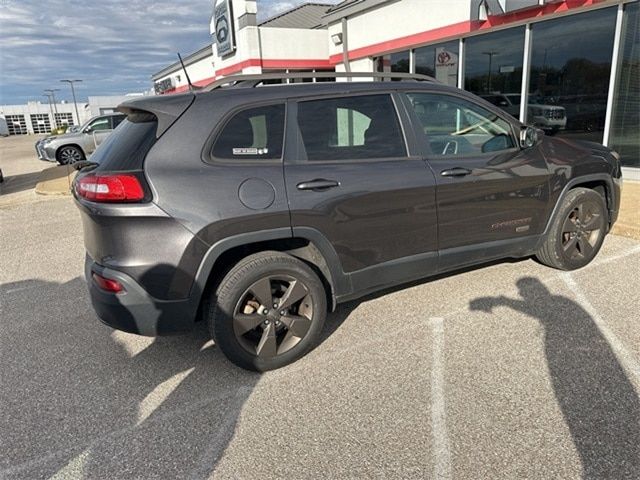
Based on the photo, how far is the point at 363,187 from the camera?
3090 millimetres

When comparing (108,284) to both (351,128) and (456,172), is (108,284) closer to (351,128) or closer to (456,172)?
(351,128)

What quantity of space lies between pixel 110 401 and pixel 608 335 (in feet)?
11.1

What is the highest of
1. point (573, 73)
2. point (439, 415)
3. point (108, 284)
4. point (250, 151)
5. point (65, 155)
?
point (573, 73)

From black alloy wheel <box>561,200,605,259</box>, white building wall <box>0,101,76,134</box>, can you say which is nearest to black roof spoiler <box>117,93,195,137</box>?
black alloy wheel <box>561,200,605,259</box>

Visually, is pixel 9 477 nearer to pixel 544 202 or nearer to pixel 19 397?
pixel 19 397

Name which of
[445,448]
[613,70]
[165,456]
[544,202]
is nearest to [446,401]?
[445,448]

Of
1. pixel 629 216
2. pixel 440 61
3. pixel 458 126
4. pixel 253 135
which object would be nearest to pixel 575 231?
pixel 458 126

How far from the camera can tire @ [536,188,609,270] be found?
162 inches

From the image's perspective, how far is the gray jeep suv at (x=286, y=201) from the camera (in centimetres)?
266

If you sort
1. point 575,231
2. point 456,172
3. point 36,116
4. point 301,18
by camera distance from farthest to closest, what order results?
point 36,116 < point 301,18 < point 575,231 < point 456,172

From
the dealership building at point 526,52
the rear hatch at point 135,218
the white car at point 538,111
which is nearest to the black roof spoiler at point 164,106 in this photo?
the rear hatch at point 135,218

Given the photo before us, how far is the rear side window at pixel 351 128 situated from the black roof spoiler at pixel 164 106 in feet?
2.46

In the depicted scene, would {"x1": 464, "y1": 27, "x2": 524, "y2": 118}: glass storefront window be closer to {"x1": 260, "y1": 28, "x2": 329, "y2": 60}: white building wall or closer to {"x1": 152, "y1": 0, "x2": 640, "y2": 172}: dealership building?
{"x1": 152, "y1": 0, "x2": 640, "y2": 172}: dealership building

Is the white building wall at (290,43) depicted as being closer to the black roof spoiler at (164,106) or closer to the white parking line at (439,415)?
the black roof spoiler at (164,106)
